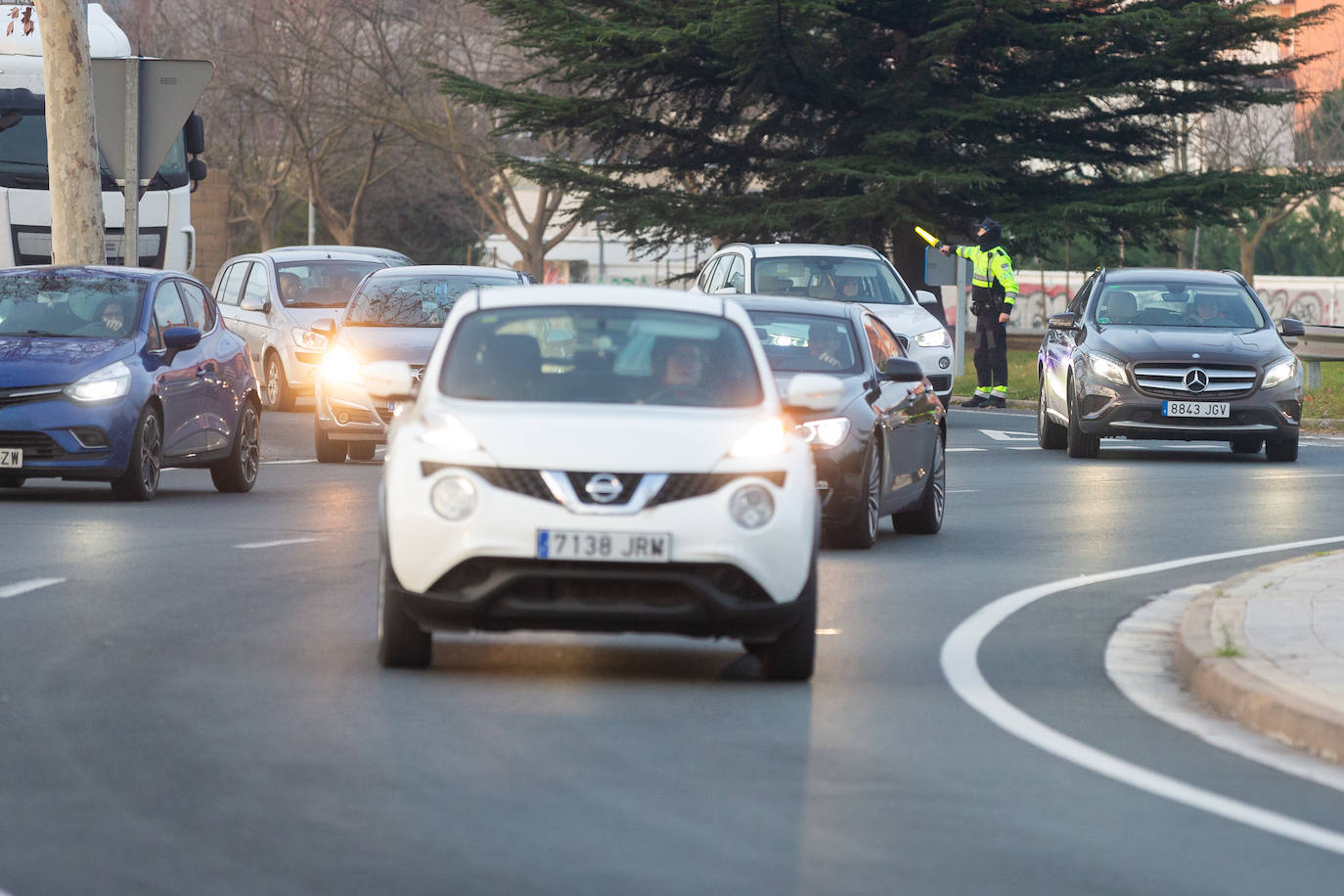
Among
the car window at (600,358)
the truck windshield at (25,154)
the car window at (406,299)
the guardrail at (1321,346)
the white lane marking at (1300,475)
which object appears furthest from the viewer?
the guardrail at (1321,346)

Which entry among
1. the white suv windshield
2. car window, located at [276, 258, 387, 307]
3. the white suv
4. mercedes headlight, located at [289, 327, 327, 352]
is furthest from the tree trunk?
the white suv windshield

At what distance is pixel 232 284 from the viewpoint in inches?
1192

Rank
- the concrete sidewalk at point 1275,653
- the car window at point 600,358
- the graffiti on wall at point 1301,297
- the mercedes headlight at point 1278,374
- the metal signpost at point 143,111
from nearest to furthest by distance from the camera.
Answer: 1. the concrete sidewalk at point 1275,653
2. the car window at point 600,358
3. the metal signpost at point 143,111
4. the mercedes headlight at point 1278,374
5. the graffiti on wall at point 1301,297

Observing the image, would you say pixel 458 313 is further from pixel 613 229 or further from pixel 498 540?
pixel 613 229

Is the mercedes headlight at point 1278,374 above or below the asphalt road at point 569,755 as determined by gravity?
above

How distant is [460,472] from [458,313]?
1215 mm

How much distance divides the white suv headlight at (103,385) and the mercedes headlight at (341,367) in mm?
4111

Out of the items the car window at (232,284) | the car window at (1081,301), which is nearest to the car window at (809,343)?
the car window at (1081,301)

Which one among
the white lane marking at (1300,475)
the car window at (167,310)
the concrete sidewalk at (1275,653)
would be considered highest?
the car window at (167,310)

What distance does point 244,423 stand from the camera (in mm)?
18094

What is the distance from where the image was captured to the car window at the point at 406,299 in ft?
70.7

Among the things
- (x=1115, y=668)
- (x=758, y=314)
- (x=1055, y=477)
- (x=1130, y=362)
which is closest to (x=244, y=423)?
(x=758, y=314)

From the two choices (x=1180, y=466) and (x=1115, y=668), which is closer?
(x=1115, y=668)

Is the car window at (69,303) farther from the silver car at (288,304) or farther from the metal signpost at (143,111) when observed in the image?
the silver car at (288,304)
